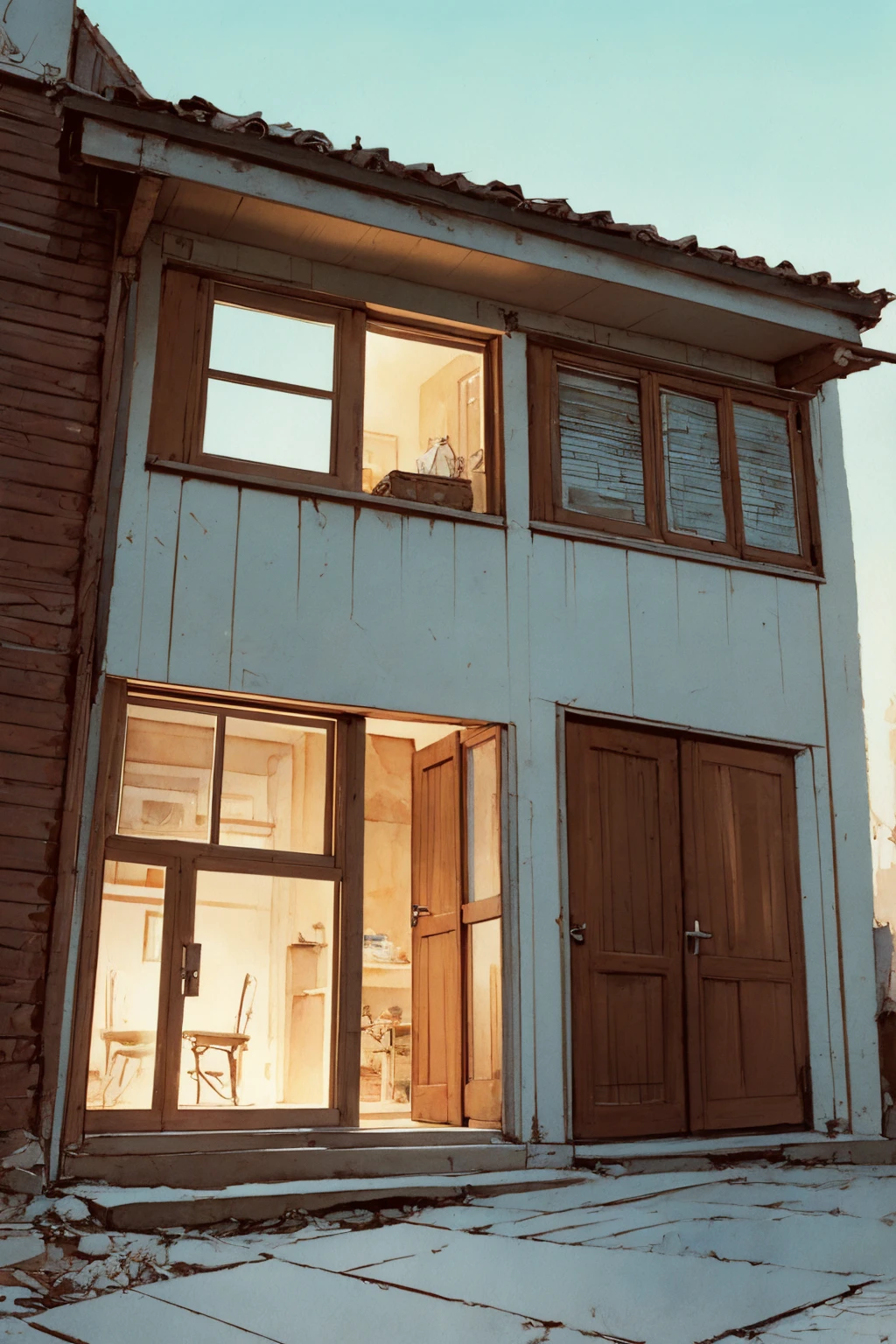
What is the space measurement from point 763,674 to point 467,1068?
11.5 feet

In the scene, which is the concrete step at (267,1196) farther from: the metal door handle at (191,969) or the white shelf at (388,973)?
the white shelf at (388,973)

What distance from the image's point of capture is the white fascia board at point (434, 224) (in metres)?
7.74

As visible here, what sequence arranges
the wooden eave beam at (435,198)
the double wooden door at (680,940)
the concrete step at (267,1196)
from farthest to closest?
1. the double wooden door at (680,940)
2. the wooden eave beam at (435,198)
3. the concrete step at (267,1196)

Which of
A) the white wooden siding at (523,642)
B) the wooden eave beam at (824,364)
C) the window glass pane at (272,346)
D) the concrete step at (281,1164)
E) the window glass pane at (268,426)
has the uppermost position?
the wooden eave beam at (824,364)

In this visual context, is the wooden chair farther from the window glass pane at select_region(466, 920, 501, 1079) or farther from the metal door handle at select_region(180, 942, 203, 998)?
the window glass pane at select_region(466, 920, 501, 1079)

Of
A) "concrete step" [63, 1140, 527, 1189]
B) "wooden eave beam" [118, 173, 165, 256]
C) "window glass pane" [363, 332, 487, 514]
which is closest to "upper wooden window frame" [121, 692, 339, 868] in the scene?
"concrete step" [63, 1140, 527, 1189]

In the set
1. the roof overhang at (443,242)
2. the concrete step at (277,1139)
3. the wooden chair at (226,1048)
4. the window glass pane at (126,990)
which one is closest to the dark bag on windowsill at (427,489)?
the roof overhang at (443,242)

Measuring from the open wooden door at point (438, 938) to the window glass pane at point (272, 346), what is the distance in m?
2.61

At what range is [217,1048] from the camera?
7445mm

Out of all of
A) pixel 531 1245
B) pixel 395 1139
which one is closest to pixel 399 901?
pixel 395 1139

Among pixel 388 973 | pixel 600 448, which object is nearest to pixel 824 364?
pixel 600 448

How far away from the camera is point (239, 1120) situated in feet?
24.3

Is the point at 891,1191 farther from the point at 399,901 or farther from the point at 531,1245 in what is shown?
the point at 399,901

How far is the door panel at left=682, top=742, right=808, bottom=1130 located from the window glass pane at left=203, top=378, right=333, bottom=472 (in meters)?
3.27
